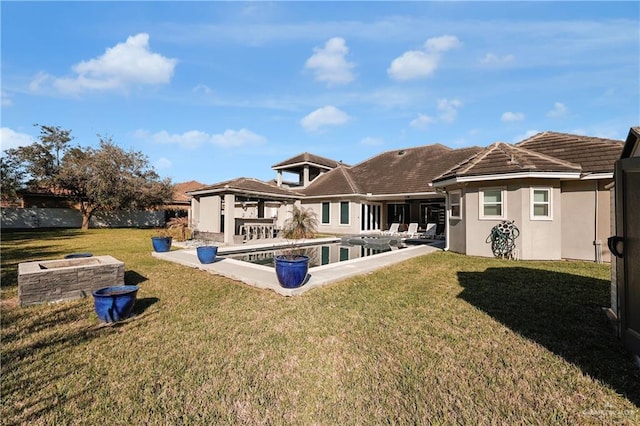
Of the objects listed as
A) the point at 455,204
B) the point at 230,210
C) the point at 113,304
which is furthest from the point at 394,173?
the point at 113,304

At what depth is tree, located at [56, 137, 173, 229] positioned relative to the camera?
83.8ft

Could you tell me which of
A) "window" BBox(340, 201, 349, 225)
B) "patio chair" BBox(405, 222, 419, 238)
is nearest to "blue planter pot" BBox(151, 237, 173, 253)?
"window" BBox(340, 201, 349, 225)

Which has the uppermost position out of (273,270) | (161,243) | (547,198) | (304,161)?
(304,161)

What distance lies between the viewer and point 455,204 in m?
13.8

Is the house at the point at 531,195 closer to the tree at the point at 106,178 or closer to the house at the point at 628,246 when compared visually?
Answer: the house at the point at 628,246

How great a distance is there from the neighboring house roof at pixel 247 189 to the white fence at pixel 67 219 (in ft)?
62.4

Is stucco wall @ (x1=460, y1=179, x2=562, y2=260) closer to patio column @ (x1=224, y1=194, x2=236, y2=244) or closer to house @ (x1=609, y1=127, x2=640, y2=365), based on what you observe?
house @ (x1=609, y1=127, x2=640, y2=365)

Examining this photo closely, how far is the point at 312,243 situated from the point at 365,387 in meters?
13.8

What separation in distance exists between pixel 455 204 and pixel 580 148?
520 cm

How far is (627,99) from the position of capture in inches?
421

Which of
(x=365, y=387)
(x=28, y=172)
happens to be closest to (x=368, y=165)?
(x=365, y=387)

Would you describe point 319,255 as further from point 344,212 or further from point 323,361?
point 344,212

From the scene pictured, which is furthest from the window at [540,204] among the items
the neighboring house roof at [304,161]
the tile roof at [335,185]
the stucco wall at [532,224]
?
the neighboring house roof at [304,161]

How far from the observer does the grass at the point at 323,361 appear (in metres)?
2.81
